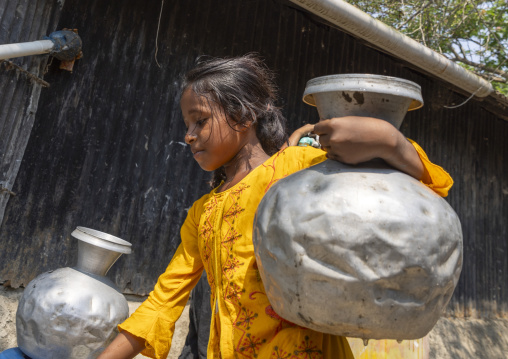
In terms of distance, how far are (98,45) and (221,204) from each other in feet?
9.32

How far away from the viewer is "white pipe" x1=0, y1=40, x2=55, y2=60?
321cm

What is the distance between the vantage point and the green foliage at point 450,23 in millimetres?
5957

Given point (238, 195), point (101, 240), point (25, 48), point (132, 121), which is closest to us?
point (238, 195)

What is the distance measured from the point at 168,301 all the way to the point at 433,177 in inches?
40.5

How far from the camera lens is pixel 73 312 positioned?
1847 millimetres

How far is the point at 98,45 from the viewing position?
4168 mm

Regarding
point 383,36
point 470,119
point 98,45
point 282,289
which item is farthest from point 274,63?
point 282,289

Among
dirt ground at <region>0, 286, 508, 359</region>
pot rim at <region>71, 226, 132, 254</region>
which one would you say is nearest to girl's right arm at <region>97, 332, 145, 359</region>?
pot rim at <region>71, 226, 132, 254</region>

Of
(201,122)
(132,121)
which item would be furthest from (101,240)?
(132,121)

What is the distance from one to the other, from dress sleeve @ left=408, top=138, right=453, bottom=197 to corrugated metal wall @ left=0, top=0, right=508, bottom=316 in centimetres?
314

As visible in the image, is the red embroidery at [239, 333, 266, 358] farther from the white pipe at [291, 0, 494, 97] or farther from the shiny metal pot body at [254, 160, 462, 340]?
the white pipe at [291, 0, 494, 97]

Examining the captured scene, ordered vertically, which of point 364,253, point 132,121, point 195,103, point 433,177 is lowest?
point 364,253

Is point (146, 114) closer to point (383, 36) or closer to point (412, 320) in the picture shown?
point (383, 36)

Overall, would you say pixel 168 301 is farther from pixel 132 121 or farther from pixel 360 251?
pixel 132 121
